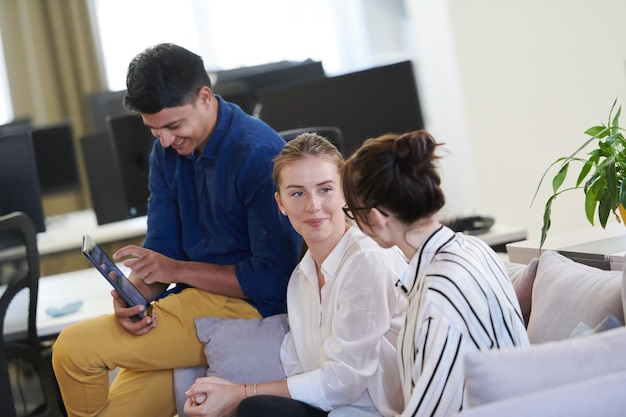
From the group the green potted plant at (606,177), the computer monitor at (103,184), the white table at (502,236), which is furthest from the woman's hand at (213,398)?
the computer monitor at (103,184)

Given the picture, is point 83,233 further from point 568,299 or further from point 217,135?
point 568,299

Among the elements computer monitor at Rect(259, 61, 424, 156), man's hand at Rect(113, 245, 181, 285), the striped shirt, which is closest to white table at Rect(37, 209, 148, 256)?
computer monitor at Rect(259, 61, 424, 156)

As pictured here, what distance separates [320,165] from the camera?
229 cm

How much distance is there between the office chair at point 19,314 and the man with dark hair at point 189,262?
0.64 meters

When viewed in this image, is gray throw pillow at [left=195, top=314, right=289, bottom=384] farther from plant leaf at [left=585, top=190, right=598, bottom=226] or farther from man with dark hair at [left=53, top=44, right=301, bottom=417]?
plant leaf at [left=585, top=190, right=598, bottom=226]

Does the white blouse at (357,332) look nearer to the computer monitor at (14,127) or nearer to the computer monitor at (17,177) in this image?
the computer monitor at (17,177)

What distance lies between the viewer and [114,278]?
2443mm

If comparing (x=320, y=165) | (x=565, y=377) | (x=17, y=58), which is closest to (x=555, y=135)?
(x=320, y=165)

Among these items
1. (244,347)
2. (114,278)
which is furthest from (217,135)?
(244,347)

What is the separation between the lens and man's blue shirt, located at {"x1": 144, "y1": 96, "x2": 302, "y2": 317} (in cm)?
246

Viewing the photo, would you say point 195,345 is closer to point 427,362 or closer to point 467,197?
point 427,362

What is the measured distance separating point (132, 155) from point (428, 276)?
8.22 feet

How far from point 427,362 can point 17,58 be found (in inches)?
263

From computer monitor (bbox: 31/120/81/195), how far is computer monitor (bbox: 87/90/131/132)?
0.23 m
